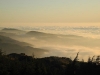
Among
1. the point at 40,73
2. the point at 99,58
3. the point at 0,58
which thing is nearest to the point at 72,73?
the point at 99,58

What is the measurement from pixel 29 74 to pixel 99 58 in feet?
78.8

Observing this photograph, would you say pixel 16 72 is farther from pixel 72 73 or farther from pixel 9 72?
pixel 72 73

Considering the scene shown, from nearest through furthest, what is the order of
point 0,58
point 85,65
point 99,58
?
point 99,58
point 85,65
point 0,58

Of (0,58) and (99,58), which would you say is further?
(0,58)

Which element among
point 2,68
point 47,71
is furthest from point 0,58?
point 47,71

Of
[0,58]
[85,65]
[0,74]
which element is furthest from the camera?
[0,58]

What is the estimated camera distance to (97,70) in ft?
204

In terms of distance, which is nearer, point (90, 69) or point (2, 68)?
point (90, 69)

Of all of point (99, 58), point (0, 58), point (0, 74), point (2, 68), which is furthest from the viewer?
point (0, 58)

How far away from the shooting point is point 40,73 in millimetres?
71688

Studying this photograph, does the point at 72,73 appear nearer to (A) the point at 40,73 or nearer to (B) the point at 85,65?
(B) the point at 85,65

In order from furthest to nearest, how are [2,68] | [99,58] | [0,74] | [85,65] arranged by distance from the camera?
[2,68], [0,74], [85,65], [99,58]

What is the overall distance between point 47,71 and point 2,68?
14.8 m

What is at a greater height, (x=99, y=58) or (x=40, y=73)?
(x=99, y=58)
